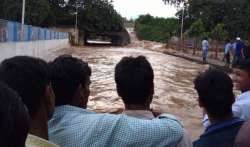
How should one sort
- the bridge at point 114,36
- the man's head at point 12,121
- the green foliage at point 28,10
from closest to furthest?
1. the man's head at point 12,121
2. the green foliage at point 28,10
3. the bridge at point 114,36

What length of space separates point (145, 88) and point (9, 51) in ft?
58.9

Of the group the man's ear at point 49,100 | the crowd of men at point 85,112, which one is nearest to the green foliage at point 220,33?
the crowd of men at point 85,112

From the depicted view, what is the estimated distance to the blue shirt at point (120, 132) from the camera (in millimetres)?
2432

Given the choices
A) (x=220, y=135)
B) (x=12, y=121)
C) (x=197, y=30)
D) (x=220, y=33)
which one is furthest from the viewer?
(x=197, y=30)

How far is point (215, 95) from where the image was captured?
327 cm

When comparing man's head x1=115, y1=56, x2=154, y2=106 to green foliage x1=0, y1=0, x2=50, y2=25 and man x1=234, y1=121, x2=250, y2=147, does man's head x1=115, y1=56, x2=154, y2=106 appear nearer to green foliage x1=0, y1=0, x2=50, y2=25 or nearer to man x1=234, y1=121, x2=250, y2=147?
man x1=234, y1=121, x2=250, y2=147

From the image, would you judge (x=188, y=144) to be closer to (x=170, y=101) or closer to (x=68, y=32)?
(x=170, y=101)

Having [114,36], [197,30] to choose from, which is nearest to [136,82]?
[197,30]

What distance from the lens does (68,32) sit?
65188mm

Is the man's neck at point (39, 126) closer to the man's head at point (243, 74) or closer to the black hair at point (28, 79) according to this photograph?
the black hair at point (28, 79)

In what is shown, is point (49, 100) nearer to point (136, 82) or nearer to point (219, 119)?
point (136, 82)

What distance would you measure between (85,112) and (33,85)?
0.36m

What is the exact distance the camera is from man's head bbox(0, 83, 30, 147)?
5.07 feet

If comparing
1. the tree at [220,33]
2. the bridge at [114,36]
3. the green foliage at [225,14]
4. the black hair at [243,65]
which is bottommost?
the bridge at [114,36]
